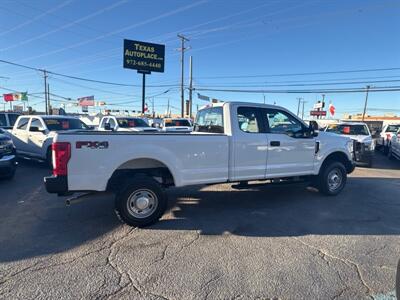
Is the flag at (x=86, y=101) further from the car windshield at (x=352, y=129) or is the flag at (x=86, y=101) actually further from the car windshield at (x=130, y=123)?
the car windshield at (x=352, y=129)

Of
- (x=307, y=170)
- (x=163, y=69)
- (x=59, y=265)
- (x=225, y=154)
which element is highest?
(x=163, y=69)

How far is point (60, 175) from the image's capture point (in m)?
4.25

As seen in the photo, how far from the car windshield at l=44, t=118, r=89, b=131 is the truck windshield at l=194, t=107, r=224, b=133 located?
20.0 feet

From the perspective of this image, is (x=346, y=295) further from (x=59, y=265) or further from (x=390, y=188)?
(x=390, y=188)

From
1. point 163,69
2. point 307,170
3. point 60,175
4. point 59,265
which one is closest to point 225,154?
point 307,170

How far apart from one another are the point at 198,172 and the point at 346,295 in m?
2.83

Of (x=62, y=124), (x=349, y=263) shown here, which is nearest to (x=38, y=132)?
(x=62, y=124)

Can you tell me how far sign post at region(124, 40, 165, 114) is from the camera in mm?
25344

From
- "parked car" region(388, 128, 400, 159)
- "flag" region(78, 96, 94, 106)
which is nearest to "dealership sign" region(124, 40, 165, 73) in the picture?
"parked car" region(388, 128, 400, 159)

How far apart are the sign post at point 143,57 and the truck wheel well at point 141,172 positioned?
21.9 meters

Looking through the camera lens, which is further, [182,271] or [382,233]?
[382,233]

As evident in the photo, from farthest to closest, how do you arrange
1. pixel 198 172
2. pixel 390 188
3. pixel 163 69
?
pixel 163 69 → pixel 390 188 → pixel 198 172

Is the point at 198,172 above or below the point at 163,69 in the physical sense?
below

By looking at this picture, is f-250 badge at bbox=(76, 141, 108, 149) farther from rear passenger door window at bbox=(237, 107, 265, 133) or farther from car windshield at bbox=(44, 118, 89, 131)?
car windshield at bbox=(44, 118, 89, 131)
